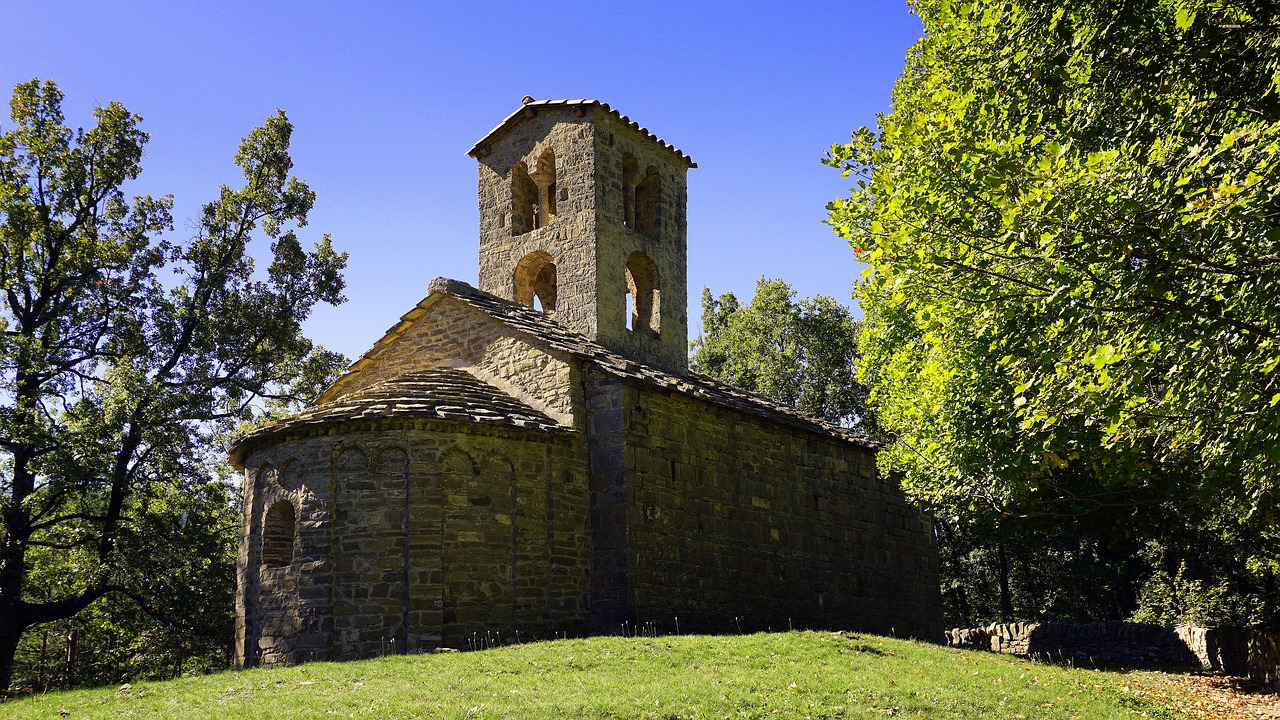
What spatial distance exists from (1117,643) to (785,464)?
263 inches

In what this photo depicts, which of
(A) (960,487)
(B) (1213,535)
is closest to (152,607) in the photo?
(A) (960,487)

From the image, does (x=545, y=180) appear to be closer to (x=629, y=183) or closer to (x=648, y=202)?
(x=629, y=183)

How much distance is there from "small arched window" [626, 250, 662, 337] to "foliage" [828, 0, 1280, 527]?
9.88 metres

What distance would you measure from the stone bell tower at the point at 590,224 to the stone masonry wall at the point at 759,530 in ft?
11.5

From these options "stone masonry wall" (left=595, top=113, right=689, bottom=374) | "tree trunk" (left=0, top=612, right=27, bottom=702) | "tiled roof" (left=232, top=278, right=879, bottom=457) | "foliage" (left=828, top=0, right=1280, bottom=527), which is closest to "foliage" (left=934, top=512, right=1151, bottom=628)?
"stone masonry wall" (left=595, top=113, right=689, bottom=374)

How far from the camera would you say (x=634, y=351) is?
65.1ft

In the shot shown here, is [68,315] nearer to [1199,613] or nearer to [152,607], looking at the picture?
[152,607]

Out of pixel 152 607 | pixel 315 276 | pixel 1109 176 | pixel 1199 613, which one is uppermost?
pixel 315 276

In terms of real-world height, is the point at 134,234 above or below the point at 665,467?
above

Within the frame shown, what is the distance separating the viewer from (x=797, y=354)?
35.1m

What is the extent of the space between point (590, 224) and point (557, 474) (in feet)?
21.7

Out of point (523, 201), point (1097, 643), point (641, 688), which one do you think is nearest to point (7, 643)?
point (523, 201)

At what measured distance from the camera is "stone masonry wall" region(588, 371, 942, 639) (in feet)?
48.5

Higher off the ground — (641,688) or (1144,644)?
(641,688)
